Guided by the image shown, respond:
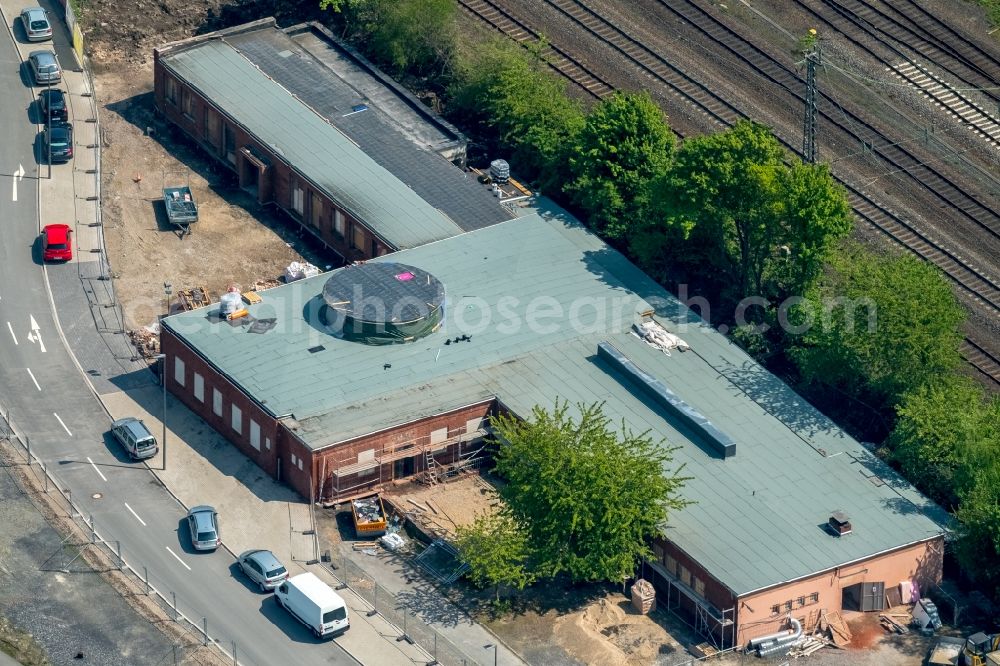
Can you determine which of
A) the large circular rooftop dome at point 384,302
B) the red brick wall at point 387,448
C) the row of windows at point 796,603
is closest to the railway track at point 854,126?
the large circular rooftop dome at point 384,302

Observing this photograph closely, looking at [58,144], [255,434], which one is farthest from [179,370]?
[58,144]

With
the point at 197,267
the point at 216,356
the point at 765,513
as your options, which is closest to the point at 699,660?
the point at 765,513

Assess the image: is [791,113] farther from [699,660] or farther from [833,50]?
[699,660]

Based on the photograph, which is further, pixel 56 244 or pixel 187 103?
pixel 187 103

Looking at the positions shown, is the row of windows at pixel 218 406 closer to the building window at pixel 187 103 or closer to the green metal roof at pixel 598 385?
the green metal roof at pixel 598 385

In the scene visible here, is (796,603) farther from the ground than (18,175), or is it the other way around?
(796,603)

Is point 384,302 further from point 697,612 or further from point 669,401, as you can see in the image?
point 697,612
